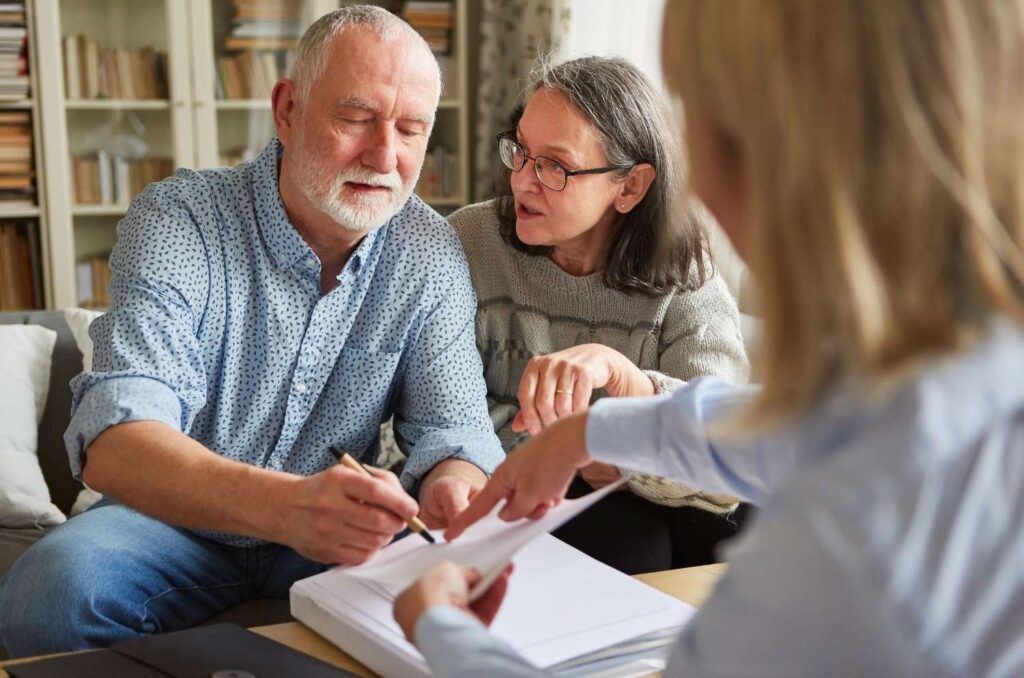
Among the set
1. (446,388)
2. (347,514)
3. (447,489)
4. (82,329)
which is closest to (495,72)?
(82,329)

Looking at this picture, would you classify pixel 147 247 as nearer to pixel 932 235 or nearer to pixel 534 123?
pixel 534 123

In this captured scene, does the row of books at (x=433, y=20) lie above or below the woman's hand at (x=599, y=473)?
above

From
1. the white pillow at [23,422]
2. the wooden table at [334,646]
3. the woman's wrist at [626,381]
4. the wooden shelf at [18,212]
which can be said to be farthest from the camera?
A: the wooden shelf at [18,212]

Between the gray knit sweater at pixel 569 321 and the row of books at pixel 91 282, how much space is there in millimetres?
2517

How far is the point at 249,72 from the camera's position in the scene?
4105 millimetres

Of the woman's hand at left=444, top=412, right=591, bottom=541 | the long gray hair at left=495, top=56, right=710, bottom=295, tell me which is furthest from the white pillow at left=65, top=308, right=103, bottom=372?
the woman's hand at left=444, top=412, right=591, bottom=541

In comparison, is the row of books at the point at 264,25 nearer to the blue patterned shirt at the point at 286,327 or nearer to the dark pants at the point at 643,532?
the blue patterned shirt at the point at 286,327

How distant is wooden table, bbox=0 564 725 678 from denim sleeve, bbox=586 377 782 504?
0.34ft

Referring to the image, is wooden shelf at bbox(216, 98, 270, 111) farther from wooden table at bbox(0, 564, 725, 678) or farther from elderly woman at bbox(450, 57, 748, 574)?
wooden table at bbox(0, 564, 725, 678)

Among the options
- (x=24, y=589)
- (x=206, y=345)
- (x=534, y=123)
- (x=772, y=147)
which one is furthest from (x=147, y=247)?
(x=772, y=147)

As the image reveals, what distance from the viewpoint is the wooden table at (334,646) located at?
1.10 m

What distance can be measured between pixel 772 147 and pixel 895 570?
232 mm

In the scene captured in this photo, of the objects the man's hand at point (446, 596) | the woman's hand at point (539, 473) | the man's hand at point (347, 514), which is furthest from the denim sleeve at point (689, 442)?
the man's hand at point (347, 514)

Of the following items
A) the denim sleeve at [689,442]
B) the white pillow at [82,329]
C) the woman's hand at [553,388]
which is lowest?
the white pillow at [82,329]
